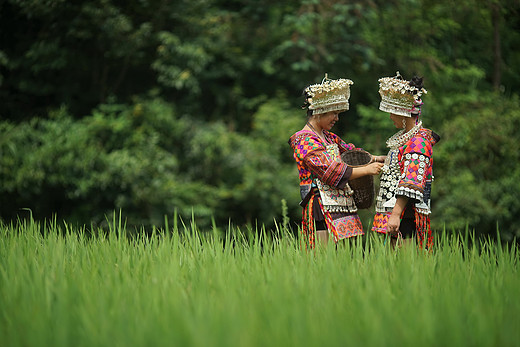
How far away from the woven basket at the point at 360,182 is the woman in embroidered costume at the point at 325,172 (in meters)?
→ 0.05

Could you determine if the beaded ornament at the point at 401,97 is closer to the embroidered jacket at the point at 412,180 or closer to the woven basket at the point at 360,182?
the embroidered jacket at the point at 412,180

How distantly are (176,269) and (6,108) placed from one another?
7169mm

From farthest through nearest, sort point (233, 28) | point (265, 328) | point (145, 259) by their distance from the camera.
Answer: point (233, 28) < point (145, 259) < point (265, 328)

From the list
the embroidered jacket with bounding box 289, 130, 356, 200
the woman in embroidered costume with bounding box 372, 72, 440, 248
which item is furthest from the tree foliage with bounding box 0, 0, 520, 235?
the embroidered jacket with bounding box 289, 130, 356, 200

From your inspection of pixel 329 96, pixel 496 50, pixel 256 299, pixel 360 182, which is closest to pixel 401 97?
pixel 329 96

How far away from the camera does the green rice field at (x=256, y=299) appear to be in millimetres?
1991

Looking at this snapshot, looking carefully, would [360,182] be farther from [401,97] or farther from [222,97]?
[222,97]

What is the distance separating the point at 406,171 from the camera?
3146mm

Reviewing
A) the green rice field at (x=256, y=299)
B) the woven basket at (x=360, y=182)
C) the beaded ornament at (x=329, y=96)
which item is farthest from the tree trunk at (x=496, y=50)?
the green rice field at (x=256, y=299)

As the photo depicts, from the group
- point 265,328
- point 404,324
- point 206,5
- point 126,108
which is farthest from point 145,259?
point 206,5

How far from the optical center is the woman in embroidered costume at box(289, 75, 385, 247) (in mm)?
3260

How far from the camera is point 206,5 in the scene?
9.09 metres

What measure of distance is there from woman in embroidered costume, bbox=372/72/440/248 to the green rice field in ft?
0.68

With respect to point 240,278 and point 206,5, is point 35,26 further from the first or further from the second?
point 240,278
